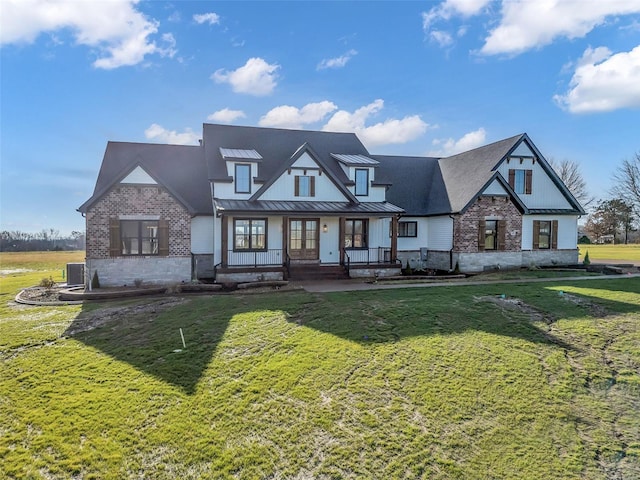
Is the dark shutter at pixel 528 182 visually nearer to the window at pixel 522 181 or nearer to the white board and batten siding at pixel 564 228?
the window at pixel 522 181

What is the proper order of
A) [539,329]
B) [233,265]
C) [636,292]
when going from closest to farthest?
[539,329] → [636,292] → [233,265]

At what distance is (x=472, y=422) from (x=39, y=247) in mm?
58630

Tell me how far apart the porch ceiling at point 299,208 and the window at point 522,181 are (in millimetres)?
7746

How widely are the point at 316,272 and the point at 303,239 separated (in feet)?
6.69

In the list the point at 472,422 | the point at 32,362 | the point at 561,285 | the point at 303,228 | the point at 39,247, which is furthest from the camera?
the point at 39,247

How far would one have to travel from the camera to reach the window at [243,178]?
1867 cm

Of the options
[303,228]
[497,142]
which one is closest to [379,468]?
[303,228]

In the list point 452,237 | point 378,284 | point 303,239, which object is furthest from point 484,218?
point 303,239

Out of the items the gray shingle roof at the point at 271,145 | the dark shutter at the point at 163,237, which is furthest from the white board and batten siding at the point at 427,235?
the dark shutter at the point at 163,237

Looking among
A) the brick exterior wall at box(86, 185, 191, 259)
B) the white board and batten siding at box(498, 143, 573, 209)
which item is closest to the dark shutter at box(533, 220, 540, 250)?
the white board and batten siding at box(498, 143, 573, 209)

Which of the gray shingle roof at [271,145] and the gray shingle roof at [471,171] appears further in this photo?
the gray shingle roof at [471,171]

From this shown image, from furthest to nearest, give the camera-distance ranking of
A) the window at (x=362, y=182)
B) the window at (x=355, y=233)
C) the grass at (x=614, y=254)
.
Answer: the grass at (x=614, y=254) < the window at (x=362, y=182) < the window at (x=355, y=233)

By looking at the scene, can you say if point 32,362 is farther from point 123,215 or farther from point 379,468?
point 123,215

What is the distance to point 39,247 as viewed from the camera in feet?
164
